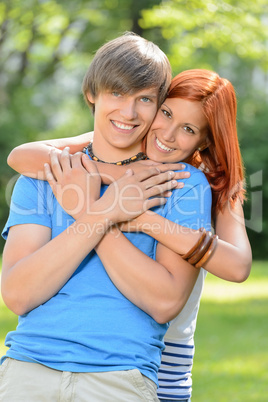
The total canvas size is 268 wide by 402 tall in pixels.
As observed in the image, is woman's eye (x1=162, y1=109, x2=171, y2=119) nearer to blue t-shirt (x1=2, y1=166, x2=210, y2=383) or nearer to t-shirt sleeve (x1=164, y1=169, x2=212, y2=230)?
t-shirt sleeve (x1=164, y1=169, x2=212, y2=230)

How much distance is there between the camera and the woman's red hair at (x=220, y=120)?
2.66 meters

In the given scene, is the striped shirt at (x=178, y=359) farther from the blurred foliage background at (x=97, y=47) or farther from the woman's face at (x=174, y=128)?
the blurred foliage background at (x=97, y=47)

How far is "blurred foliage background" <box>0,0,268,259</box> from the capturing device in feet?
30.1

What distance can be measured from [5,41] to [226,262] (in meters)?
21.5

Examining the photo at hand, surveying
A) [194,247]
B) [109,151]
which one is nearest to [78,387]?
[194,247]

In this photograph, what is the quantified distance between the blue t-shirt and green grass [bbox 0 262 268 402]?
366 cm

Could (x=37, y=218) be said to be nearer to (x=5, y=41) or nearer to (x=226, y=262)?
(x=226, y=262)

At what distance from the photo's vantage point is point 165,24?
923 cm

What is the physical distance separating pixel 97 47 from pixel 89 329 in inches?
691

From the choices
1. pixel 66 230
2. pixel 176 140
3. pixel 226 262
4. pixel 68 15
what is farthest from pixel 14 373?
pixel 68 15

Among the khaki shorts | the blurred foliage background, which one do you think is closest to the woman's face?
the khaki shorts

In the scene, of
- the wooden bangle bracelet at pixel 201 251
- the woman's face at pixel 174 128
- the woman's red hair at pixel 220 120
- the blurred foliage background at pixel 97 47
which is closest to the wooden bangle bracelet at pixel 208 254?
the wooden bangle bracelet at pixel 201 251

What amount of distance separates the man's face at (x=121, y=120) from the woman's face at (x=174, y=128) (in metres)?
0.08

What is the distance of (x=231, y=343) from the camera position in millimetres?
7742
